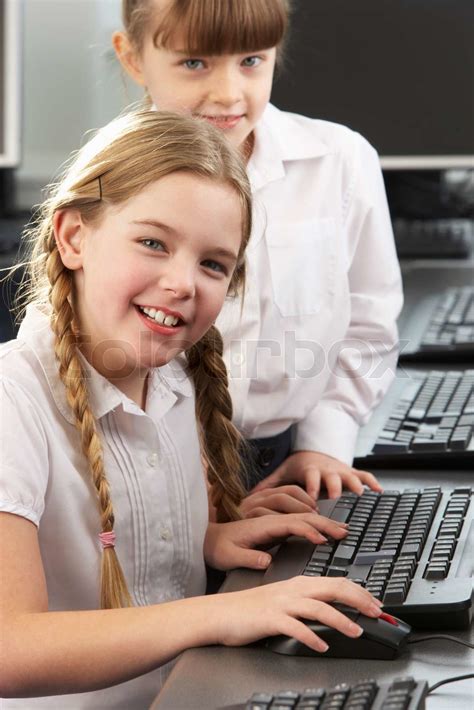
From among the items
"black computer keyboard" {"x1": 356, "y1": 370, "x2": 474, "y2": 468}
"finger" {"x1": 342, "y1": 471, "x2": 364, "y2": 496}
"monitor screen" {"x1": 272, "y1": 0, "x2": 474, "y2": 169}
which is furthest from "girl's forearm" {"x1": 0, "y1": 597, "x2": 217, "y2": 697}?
"monitor screen" {"x1": 272, "y1": 0, "x2": 474, "y2": 169}

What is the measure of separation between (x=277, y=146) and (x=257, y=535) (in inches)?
24.1

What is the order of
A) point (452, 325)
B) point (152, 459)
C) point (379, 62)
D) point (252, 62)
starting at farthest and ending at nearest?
point (379, 62) → point (452, 325) → point (252, 62) → point (152, 459)

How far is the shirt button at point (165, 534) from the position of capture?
1.12 meters

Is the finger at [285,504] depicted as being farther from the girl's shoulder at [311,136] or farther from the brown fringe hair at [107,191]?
the girl's shoulder at [311,136]

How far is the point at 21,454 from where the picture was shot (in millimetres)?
954

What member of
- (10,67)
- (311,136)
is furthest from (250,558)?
(10,67)

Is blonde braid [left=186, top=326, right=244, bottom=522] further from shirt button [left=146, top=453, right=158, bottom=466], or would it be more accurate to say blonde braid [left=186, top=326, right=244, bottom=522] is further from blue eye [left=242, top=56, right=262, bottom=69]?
blue eye [left=242, top=56, right=262, bottom=69]

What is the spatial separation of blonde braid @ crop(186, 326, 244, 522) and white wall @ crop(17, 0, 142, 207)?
1.46 m

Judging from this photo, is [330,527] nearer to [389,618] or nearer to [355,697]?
[389,618]

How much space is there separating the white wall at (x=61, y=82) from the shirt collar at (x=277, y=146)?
42.1 inches

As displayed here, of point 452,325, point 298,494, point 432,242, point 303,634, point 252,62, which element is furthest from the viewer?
point 432,242

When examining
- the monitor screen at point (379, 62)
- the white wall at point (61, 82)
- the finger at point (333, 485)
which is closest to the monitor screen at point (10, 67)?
the white wall at point (61, 82)

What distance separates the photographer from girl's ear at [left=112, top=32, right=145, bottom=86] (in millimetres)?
1441

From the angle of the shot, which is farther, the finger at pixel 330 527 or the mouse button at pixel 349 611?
the finger at pixel 330 527
